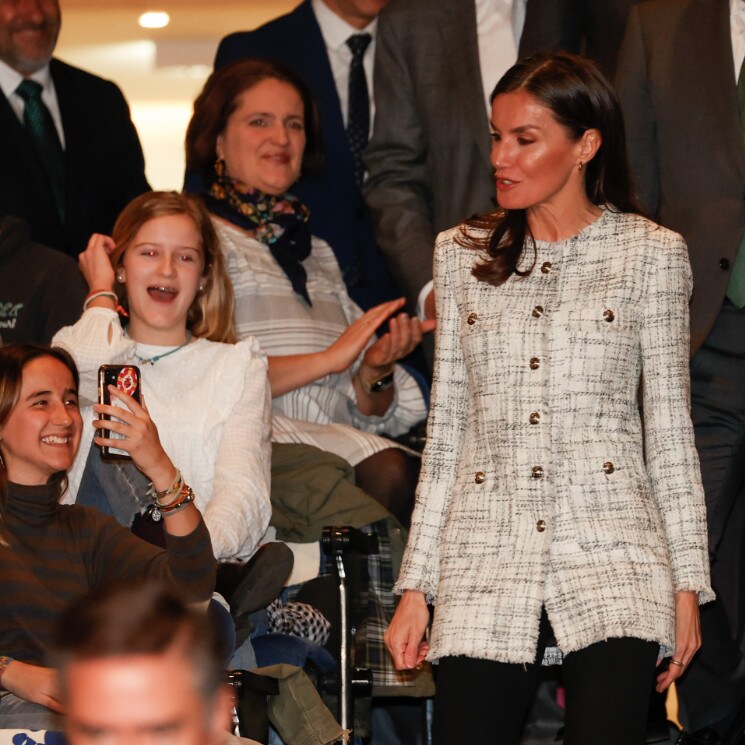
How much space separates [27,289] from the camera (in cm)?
420

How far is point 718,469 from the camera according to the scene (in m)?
3.82

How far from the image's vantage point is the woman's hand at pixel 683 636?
2818 millimetres

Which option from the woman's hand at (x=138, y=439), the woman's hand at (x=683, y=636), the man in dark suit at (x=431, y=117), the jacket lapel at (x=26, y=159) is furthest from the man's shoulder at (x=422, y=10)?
the woman's hand at (x=683, y=636)

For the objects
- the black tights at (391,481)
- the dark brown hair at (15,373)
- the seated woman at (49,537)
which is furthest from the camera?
the black tights at (391,481)

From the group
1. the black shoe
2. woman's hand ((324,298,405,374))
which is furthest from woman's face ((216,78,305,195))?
the black shoe

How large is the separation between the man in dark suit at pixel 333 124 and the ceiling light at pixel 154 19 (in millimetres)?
881

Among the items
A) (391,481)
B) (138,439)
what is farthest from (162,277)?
(138,439)

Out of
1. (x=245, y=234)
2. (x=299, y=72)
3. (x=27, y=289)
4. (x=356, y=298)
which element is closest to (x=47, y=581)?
(x=27, y=289)

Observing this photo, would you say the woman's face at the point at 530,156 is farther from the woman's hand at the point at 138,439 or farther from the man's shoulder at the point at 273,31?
the man's shoulder at the point at 273,31

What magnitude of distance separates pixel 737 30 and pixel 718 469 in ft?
3.83

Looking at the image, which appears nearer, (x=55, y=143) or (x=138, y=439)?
(x=138, y=439)

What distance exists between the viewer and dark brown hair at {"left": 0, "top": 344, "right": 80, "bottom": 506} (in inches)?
127

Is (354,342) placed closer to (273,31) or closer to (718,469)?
(718,469)

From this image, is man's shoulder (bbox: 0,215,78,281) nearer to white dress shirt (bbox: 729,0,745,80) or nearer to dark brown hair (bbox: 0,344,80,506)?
dark brown hair (bbox: 0,344,80,506)
